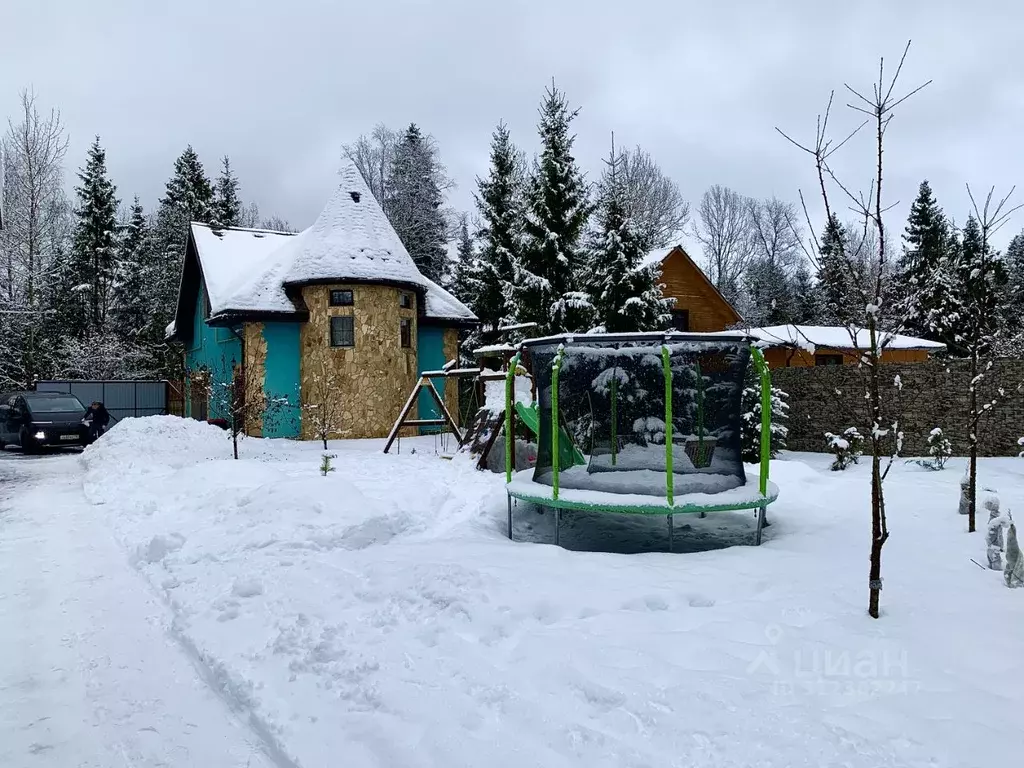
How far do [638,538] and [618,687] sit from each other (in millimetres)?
3997

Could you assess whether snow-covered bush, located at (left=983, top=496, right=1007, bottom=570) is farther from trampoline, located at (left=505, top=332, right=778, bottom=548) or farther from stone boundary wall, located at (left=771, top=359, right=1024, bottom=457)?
stone boundary wall, located at (left=771, top=359, right=1024, bottom=457)

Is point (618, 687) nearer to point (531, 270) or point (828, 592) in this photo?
point (828, 592)

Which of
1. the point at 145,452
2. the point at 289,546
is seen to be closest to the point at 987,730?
the point at 289,546

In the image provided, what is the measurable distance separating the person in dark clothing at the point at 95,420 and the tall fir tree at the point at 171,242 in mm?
12464

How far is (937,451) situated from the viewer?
1252 centimetres

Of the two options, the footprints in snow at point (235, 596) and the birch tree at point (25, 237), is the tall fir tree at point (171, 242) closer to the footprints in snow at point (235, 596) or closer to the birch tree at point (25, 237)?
the birch tree at point (25, 237)

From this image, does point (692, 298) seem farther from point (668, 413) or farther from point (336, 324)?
point (668, 413)

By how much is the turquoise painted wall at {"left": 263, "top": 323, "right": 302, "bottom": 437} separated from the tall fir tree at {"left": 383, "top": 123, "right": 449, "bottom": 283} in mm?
16944

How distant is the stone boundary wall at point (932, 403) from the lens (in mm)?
13023

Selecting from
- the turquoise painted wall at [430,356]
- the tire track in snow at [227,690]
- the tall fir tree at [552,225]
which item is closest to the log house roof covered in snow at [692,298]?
the tall fir tree at [552,225]

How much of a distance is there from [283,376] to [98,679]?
1574 centimetres

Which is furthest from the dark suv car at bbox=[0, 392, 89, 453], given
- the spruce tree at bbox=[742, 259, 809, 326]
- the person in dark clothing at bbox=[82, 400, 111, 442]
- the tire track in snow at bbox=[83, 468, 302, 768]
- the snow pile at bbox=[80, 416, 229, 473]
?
the spruce tree at bbox=[742, 259, 809, 326]

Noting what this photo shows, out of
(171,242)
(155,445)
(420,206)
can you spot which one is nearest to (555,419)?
(155,445)

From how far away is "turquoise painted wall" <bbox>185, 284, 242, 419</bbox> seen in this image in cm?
2094
